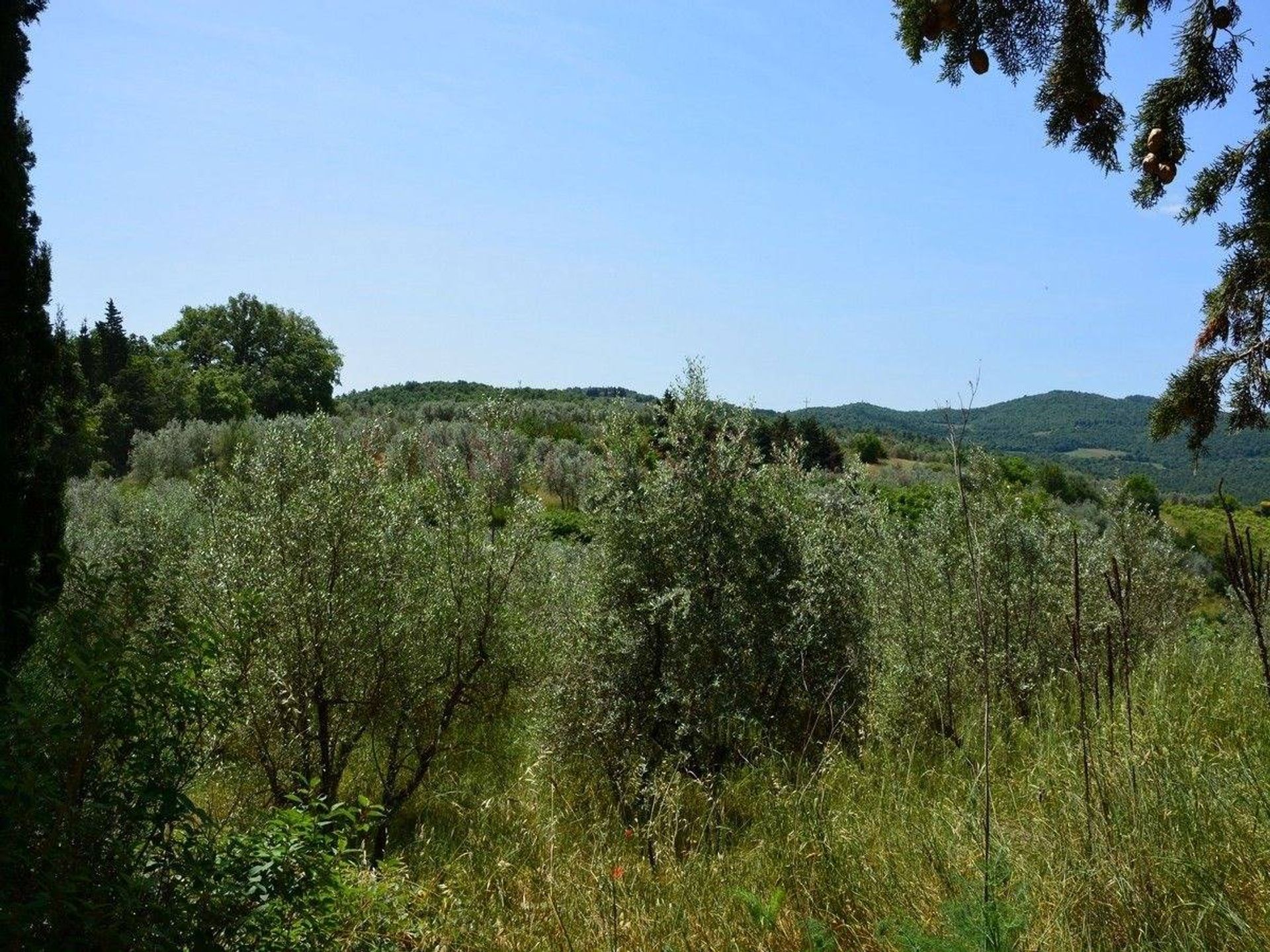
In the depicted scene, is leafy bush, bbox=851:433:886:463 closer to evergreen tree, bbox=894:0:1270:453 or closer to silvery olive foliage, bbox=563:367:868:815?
silvery olive foliage, bbox=563:367:868:815

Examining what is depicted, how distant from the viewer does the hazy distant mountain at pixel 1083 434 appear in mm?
106875

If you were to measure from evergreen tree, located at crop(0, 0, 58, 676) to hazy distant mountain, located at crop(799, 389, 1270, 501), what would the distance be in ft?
339

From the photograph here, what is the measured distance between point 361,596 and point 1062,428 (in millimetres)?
156132

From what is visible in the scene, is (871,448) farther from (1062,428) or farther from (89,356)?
(1062,428)

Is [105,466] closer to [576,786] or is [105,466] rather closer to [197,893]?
[576,786]

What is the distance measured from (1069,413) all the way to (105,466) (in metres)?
149

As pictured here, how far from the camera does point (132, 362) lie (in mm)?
60469

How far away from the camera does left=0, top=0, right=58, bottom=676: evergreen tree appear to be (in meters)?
6.39

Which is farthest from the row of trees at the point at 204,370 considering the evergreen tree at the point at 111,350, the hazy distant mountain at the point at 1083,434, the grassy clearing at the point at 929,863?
the hazy distant mountain at the point at 1083,434

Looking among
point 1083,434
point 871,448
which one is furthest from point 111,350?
point 1083,434

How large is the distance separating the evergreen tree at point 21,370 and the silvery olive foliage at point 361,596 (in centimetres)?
118


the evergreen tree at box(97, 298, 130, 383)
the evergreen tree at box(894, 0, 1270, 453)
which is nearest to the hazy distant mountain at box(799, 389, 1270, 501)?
the evergreen tree at box(97, 298, 130, 383)

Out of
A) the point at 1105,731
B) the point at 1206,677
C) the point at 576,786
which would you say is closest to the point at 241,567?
the point at 576,786

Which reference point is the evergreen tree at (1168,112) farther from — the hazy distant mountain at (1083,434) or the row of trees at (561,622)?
the hazy distant mountain at (1083,434)
